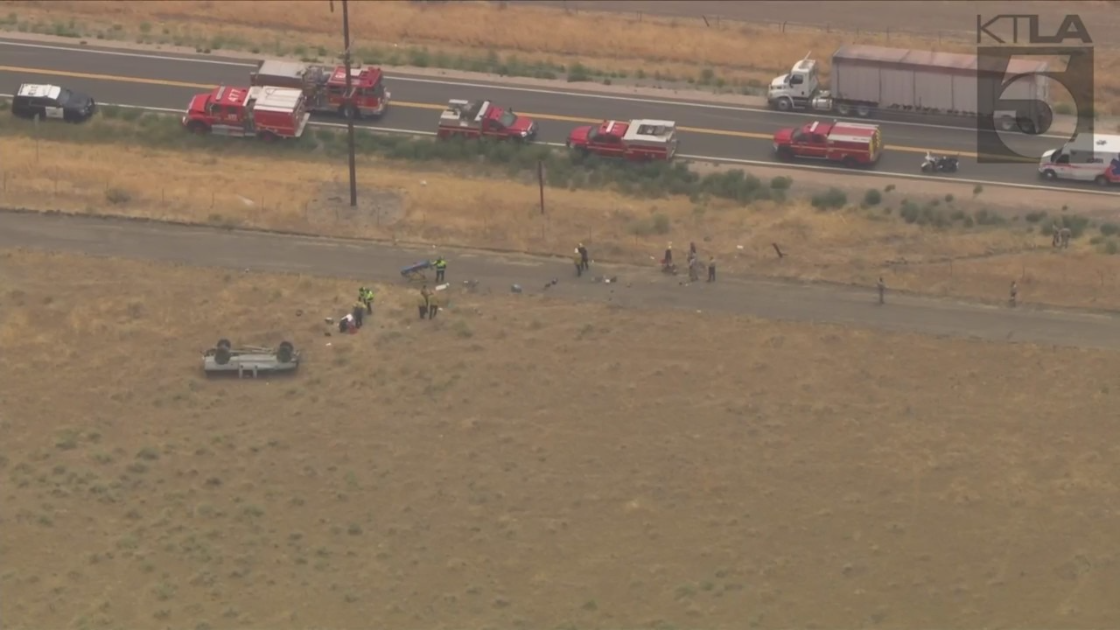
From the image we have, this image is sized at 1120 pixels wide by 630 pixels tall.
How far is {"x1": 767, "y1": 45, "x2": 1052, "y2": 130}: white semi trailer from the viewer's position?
76.6 metres

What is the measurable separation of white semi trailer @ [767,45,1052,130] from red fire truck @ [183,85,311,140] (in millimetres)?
17053

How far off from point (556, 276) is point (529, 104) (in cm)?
1440

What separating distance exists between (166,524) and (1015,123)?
1409 inches

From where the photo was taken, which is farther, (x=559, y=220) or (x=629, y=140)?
(x=629, y=140)

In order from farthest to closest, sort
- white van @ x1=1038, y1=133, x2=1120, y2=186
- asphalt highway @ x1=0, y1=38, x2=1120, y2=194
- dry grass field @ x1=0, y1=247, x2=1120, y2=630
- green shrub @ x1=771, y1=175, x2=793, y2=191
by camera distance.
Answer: asphalt highway @ x1=0, y1=38, x2=1120, y2=194, white van @ x1=1038, y1=133, x2=1120, y2=186, green shrub @ x1=771, y1=175, x2=793, y2=191, dry grass field @ x1=0, y1=247, x2=1120, y2=630

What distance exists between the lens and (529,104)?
7888 centimetres

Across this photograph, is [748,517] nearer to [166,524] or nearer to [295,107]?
[166,524]

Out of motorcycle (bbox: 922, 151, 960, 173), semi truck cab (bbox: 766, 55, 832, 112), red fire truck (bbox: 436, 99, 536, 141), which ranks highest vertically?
semi truck cab (bbox: 766, 55, 832, 112)

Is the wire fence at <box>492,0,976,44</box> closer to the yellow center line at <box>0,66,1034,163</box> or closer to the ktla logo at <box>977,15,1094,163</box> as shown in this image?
Answer: the ktla logo at <box>977,15,1094,163</box>

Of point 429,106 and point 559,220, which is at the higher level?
point 429,106

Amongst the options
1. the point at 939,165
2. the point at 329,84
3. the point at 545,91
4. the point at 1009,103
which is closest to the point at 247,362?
the point at 329,84

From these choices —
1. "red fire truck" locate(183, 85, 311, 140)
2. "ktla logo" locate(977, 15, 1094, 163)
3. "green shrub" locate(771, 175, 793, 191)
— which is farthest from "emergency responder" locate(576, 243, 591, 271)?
"ktla logo" locate(977, 15, 1094, 163)

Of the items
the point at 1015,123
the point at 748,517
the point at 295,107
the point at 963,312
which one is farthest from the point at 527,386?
the point at 1015,123

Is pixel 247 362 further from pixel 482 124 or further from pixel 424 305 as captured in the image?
pixel 482 124
